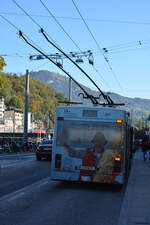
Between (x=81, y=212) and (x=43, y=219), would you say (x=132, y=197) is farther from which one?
(x=43, y=219)

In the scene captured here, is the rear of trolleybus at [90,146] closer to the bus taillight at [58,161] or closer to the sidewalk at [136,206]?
the bus taillight at [58,161]

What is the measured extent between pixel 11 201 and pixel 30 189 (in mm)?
2701

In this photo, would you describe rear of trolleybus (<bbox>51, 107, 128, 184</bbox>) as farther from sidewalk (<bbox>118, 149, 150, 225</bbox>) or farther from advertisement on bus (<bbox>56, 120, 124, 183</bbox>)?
sidewalk (<bbox>118, 149, 150, 225</bbox>)

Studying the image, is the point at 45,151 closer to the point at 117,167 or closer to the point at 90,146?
the point at 90,146

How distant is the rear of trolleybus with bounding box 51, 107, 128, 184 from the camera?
13.3 m

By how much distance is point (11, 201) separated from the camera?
1021 centimetres

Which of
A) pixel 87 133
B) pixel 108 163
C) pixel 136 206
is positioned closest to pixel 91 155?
pixel 108 163

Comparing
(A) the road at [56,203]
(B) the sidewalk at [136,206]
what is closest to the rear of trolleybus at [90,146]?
(A) the road at [56,203]

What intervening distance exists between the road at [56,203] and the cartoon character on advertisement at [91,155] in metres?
0.53

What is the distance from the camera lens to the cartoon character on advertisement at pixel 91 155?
1331 centimetres

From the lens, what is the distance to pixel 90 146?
13.5 metres

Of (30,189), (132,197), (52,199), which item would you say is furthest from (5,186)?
(132,197)

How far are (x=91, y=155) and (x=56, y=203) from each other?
337 cm

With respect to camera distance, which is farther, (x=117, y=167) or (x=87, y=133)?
(x=87, y=133)
